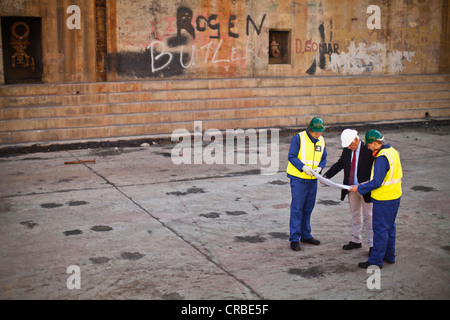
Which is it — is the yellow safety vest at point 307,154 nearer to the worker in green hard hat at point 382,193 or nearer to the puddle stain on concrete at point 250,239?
the worker in green hard hat at point 382,193

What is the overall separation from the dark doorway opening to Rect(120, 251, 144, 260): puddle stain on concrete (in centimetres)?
932

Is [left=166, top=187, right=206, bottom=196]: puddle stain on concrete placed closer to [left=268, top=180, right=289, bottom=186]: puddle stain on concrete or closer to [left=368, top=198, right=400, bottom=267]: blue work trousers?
[left=268, top=180, right=289, bottom=186]: puddle stain on concrete

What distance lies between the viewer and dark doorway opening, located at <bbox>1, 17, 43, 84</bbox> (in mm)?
14844

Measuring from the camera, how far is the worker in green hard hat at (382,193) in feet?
21.7

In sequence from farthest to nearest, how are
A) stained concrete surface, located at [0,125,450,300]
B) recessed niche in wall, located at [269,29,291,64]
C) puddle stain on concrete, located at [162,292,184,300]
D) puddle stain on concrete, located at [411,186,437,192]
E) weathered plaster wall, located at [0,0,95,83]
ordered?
recessed niche in wall, located at [269,29,291,64] < weathered plaster wall, located at [0,0,95,83] < puddle stain on concrete, located at [411,186,437,192] < stained concrete surface, located at [0,125,450,300] < puddle stain on concrete, located at [162,292,184,300]

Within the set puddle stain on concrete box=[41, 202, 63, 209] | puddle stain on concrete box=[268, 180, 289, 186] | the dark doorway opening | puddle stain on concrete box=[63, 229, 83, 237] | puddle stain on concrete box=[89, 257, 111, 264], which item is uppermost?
the dark doorway opening

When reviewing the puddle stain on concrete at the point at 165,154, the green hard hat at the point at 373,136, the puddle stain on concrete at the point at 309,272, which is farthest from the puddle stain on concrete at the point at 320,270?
the puddle stain on concrete at the point at 165,154

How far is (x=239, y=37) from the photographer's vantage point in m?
16.8

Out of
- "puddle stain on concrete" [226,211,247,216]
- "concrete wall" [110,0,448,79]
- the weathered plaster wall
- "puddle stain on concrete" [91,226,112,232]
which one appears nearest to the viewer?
"puddle stain on concrete" [91,226,112,232]

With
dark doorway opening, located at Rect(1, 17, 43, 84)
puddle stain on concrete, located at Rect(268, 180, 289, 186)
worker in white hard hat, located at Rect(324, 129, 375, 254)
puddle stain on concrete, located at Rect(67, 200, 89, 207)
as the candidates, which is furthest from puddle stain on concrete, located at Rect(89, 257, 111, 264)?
dark doorway opening, located at Rect(1, 17, 43, 84)

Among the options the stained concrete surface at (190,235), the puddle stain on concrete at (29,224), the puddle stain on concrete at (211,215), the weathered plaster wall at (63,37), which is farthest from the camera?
the weathered plaster wall at (63,37)

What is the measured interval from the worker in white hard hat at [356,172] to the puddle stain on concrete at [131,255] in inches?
104

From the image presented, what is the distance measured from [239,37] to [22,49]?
238 inches

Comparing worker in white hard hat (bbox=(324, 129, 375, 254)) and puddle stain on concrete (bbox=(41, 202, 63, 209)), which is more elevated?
worker in white hard hat (bbox=(324, 129, 375, 254))
